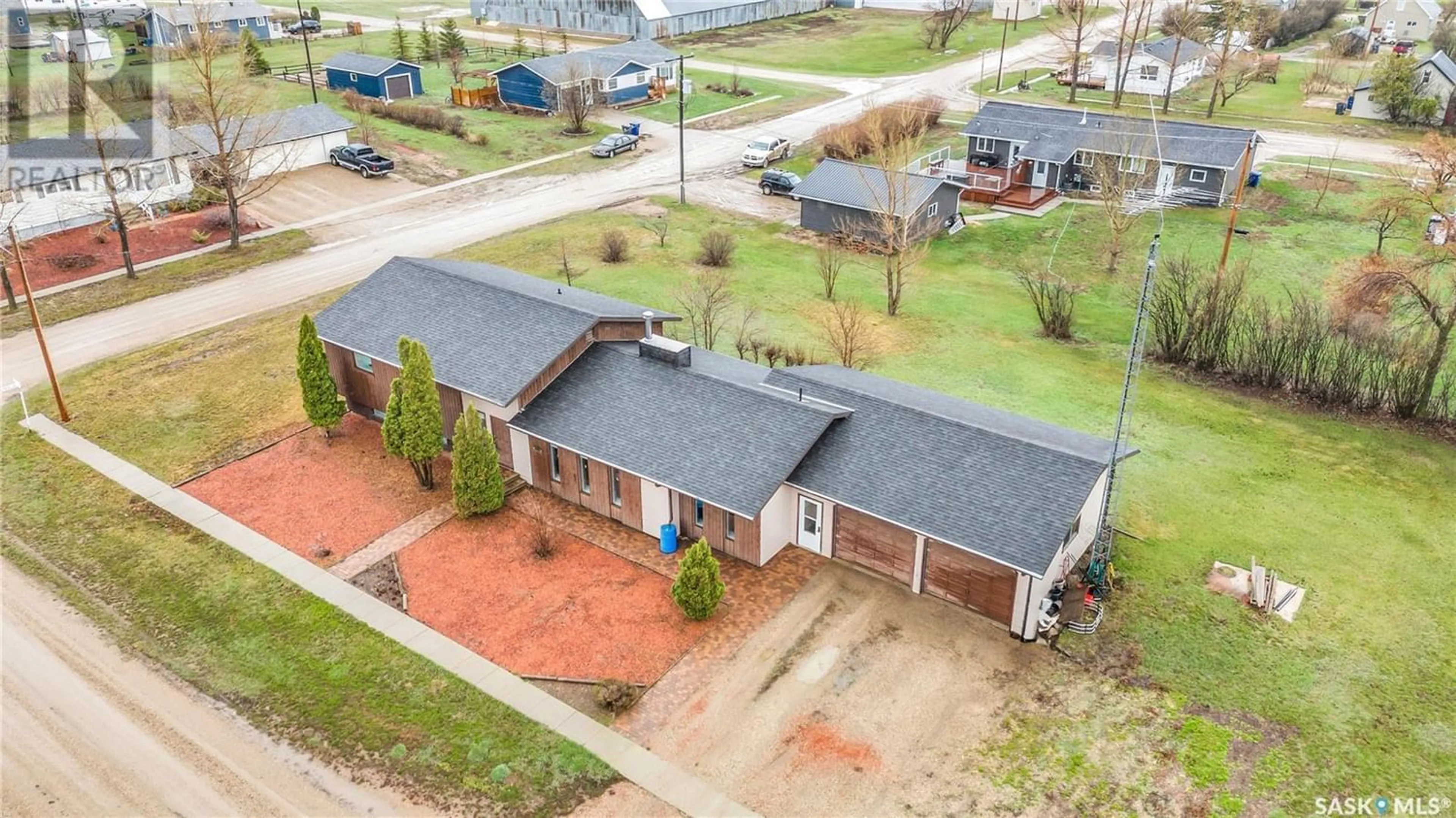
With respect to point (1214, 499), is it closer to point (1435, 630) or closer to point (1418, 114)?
point (1435, 630)

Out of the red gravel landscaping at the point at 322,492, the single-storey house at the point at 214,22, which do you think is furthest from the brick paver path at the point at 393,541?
the single-storey house at the point at 214,22

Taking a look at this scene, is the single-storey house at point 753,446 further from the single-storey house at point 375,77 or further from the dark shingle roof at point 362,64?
the dark shingle roof at point 362,64

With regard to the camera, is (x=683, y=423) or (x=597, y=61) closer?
(x=683, y=423)

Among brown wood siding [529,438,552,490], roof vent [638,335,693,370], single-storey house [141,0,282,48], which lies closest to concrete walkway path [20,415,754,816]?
brown wood siding [529,438,552,490]

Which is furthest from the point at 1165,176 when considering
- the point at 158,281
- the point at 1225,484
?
the point at 158,281

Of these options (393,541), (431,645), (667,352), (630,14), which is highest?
(630,14)

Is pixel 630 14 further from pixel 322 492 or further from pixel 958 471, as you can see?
pixel 958 471
